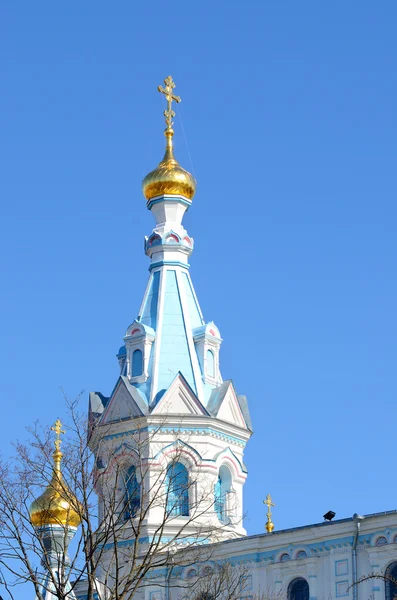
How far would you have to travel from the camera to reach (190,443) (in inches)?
1226

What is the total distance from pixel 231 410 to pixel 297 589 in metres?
6.45

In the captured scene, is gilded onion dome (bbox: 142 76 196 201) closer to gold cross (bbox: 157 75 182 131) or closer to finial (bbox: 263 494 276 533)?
gold cross (bbox: 157 75 182 131)

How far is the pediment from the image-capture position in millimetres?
31172

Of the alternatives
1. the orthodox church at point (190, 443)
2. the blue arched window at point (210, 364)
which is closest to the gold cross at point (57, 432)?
the orthodox church at point (190, 443)

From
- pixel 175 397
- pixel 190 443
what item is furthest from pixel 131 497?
pixel 175 397

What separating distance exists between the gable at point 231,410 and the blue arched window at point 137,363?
85.3 inches

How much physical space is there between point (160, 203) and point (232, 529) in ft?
28.5

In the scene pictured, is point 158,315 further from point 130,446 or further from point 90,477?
point 90,477

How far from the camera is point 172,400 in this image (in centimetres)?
3139

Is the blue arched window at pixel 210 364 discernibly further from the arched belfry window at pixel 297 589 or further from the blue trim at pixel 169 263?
the arched belfry window at pixel 297 589

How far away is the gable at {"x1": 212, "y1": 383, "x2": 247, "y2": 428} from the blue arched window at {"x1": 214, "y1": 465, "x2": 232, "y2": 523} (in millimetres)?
1154

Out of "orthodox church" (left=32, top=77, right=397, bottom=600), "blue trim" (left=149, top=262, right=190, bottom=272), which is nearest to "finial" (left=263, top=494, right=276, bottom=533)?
"orthodox church" (left=32, top=77, right=397, bottom=600)

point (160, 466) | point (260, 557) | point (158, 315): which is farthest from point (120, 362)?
point (260, 557)

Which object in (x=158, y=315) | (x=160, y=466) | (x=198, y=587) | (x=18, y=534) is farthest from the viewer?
(x=158, y=315)
